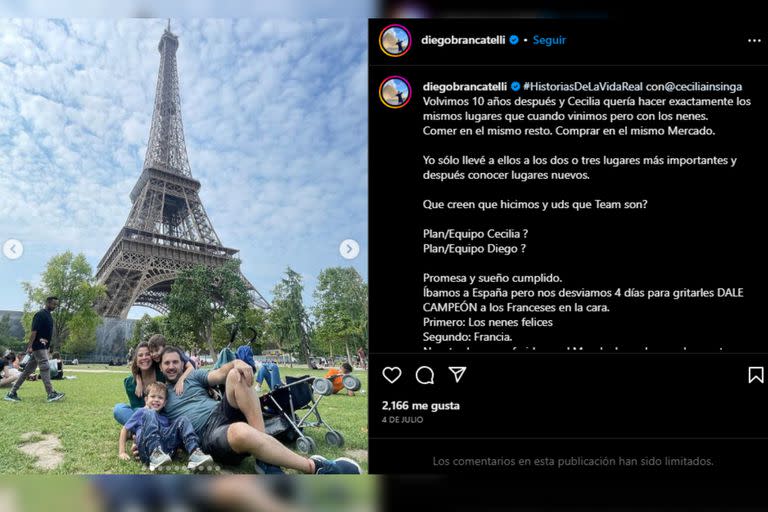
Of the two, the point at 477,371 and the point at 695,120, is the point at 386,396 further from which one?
the point at 695,120

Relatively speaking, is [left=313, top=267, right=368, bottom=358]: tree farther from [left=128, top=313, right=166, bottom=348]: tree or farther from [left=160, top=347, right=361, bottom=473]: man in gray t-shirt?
[left=128, top=313, right=166, bottom=348]: tree

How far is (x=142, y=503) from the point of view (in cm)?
164

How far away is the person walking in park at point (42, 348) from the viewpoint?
200 centimetres

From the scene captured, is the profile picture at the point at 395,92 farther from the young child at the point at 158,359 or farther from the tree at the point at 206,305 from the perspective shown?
the young child at the point at 158,359

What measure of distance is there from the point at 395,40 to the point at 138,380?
2167mm

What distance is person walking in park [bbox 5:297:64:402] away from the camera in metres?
2.00

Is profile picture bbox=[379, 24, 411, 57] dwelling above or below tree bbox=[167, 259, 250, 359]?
above

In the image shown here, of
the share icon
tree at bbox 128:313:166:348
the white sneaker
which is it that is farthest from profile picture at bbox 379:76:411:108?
the white sneaker

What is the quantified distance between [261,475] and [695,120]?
2.62m

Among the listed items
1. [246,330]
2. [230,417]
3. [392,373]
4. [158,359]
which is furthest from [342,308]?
[158,359]

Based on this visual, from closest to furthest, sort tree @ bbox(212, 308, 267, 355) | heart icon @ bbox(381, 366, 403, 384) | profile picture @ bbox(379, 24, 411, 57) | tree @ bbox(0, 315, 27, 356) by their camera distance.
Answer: heart icon @ bbox(381, 366, 403, 384)
profile picture @ bbox(379, 24, 411, 57)
tree @ bbox(0, 315, 27, 356)
tree @ bbox(212, 308, 267, 355)

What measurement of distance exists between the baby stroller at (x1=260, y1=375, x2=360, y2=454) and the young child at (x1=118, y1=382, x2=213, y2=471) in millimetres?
334

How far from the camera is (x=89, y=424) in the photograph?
185 centimetres

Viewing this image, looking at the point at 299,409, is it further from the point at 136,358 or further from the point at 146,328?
the point at 146,328
